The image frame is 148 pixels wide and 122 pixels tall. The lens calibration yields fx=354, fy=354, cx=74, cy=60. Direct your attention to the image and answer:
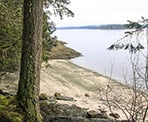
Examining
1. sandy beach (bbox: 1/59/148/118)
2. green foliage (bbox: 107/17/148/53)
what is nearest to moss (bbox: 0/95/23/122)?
green foliage (bbox: 107/17/148/53)

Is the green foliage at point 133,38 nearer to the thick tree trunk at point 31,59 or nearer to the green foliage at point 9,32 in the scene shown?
the thick tree trunk at point 31,59

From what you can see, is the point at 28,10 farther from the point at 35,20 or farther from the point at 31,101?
the point at 31,101

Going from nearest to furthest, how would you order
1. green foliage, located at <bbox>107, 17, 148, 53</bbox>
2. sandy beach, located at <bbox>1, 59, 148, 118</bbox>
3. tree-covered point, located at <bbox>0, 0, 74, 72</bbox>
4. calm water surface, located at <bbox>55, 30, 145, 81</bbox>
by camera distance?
green foliage, located at <bbox>107, 17, 148, 53</bbox>, tree-covered point, located at <bbox>0, 0, 74, 72</bbox>, sandy beach, located at <bbox>1, 59, 148, 118</bbox>, calm water surface, located at <bbox>55, 30, 145, 81</bbox>

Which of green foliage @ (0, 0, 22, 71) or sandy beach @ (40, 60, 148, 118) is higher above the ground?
green foliage @ (0, 0, 22, 71)

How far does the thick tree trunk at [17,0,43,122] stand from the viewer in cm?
773

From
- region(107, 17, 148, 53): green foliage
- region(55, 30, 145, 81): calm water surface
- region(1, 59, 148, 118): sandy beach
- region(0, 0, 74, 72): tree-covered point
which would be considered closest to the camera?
region(107, 17, 148, 53): green foliage

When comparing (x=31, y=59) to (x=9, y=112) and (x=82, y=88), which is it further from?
(x=82, y=88)

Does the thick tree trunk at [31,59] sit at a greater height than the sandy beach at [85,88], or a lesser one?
greater

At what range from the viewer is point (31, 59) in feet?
25.7

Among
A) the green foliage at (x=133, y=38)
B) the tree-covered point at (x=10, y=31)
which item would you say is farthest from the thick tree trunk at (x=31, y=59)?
the tree-covered point at (x=10, y=31)

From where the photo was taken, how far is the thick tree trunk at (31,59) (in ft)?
25.3

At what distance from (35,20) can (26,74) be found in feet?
4.01

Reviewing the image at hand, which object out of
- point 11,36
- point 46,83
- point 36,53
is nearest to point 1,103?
point 36,53

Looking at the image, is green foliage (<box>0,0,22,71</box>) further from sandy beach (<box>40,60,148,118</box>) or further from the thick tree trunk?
the thick tree trunk
